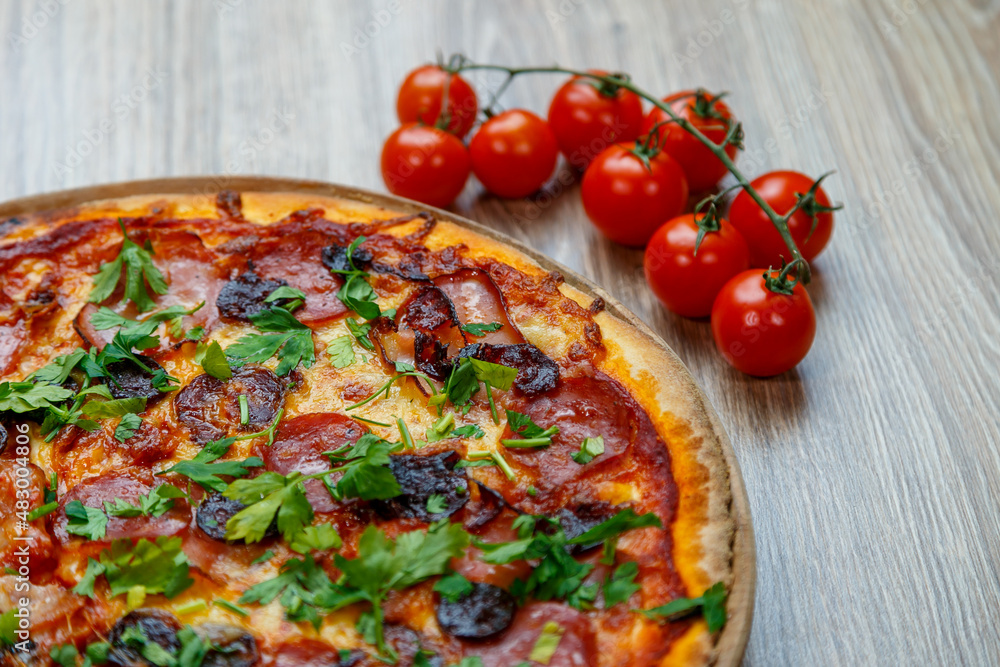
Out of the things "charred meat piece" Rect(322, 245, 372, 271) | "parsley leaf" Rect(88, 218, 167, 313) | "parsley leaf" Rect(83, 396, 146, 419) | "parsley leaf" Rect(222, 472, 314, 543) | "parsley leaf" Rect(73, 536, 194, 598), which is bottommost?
"parsley leaf" Rect(73, 536, 194, 598)

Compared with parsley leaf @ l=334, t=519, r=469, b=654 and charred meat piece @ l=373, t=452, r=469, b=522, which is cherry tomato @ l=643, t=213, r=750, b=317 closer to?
charred meat piece @ l=373, t=452, r=469, b=522

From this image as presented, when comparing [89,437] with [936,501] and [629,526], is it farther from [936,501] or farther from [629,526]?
[936,501]

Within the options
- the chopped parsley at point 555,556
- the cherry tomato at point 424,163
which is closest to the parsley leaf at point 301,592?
the chopped parsley at point 555,556

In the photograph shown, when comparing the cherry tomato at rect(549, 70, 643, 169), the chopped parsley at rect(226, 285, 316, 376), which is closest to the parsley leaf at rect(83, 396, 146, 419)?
the chopped parsley at rect(226, 285, 316, 376)

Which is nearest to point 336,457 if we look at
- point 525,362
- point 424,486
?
point 424,486

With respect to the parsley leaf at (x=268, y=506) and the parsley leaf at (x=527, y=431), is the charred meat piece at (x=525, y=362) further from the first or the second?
the parsley leaf at (x=268, y=506)
